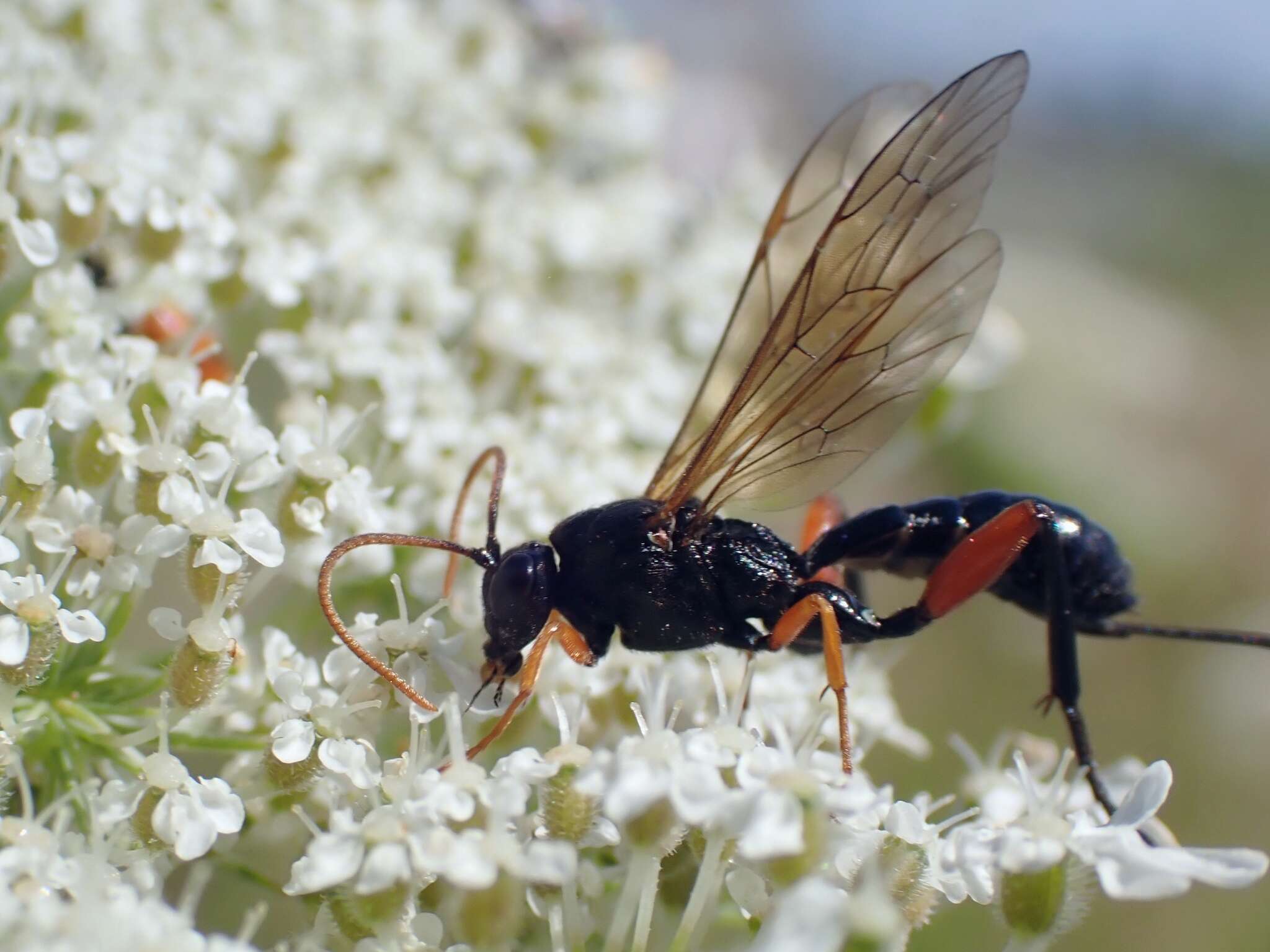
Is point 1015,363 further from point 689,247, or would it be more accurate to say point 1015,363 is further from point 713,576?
point 713,576

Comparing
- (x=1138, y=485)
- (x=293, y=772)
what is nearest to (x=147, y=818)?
(x=293, y=772)

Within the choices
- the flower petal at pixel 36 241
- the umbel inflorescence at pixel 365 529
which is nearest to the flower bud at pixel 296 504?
the umbel inflorescence at pixel 365 529

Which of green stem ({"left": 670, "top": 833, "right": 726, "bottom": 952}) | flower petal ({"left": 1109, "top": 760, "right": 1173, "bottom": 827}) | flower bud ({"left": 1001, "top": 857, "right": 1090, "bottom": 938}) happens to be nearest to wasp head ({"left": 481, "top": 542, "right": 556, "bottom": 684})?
green stem ({"left": 670, "top": 833, "right": 726, "bottom": 952})

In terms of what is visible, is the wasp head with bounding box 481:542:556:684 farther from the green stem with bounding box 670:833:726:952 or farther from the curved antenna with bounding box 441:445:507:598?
the green stem with bounding box 670:833:726:952

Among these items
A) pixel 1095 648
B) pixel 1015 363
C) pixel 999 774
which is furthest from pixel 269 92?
pixel 1095 648

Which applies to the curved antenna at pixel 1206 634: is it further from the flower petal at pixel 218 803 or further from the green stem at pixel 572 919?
the flower petal at pixel 218 803

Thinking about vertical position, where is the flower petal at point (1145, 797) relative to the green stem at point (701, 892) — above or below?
above
